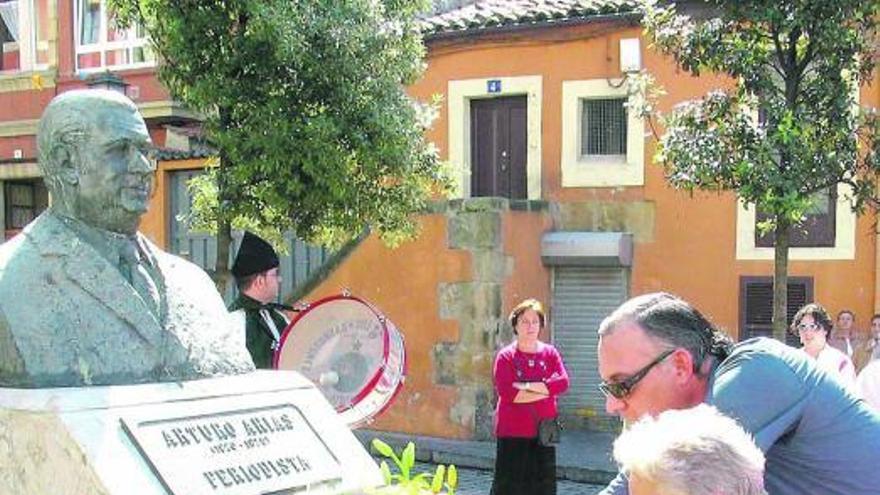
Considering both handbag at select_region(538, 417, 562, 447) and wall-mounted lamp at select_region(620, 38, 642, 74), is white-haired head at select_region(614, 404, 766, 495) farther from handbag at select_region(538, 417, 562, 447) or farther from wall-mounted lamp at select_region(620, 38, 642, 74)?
wall-mounted lamp at select_region(620, 38, 642, 74)

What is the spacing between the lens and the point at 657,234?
1091cm

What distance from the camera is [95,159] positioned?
3301 millimetres

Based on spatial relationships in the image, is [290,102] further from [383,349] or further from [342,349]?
[383,349]

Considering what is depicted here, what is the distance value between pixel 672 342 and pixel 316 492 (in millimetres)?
1311

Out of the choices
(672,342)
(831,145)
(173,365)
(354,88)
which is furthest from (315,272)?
(672,342)

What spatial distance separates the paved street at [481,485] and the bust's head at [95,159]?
5.24 meters

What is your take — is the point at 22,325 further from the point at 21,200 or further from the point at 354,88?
the point at 21,200

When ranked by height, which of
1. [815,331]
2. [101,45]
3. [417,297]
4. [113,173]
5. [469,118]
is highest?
[101,45]

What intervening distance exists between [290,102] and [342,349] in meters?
2.01

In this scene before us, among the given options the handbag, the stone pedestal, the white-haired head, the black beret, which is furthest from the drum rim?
the white-haired head

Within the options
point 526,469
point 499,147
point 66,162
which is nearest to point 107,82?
point 499,147

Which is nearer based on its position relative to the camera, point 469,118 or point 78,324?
point 78,324

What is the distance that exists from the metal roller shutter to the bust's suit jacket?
7.68m

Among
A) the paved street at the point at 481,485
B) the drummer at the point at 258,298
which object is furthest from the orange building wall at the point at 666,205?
the drummer at the point at 258,298
